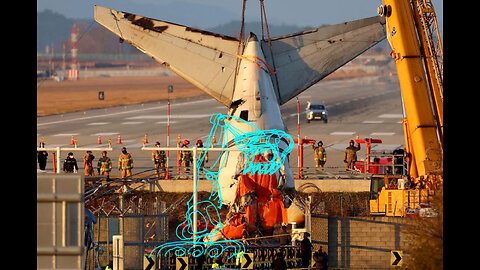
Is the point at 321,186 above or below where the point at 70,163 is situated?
below

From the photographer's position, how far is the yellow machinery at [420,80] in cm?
3981

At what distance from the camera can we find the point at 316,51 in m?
48.3

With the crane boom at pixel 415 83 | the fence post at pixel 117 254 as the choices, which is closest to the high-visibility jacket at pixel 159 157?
the crane boom at pixel 415 83

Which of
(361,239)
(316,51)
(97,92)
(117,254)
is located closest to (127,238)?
(117,254)

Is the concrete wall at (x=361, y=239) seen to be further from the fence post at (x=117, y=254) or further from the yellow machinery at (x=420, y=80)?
the fence post at (x=117, y=254)

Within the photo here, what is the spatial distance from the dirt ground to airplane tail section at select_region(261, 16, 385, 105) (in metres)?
75.0

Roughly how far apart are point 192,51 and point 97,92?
11651 cm

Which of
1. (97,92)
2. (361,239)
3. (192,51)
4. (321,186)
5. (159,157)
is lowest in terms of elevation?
(361,239)

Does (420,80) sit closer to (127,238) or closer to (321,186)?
(127,238)

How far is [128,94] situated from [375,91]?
32969 millimetres

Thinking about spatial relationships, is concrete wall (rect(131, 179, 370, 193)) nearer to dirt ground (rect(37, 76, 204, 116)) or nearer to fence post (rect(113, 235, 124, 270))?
fence post (rect(113, 235, 124, 270))
